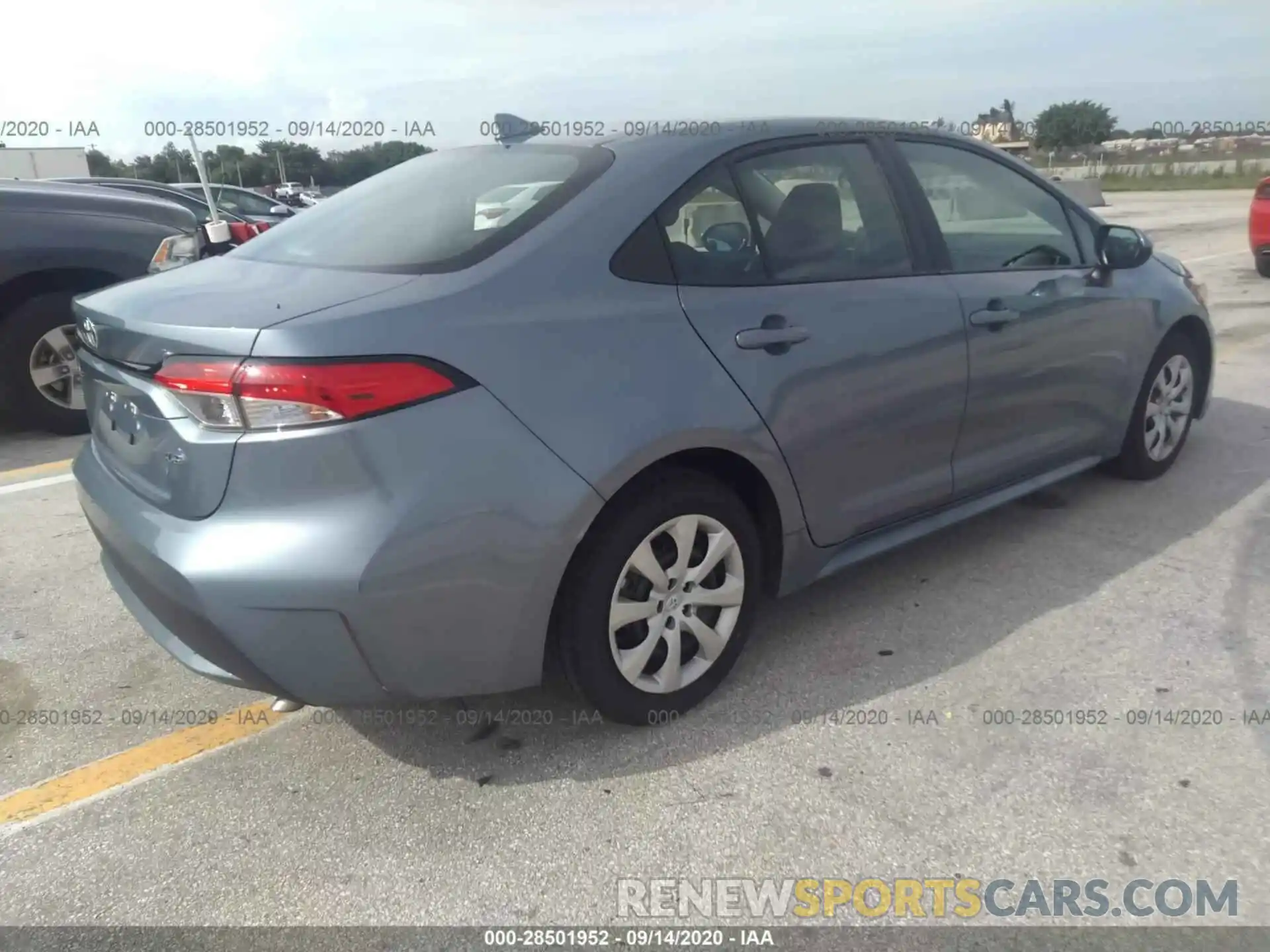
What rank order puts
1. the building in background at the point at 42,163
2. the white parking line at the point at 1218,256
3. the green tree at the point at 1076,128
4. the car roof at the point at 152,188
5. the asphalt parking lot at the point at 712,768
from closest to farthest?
the asphalt parking lot at the point at 712,768, the car roof at the point at 152,188, the white parking line at the point at 1218,256, the building in background at the point at 42,163, the green tree at the point at 1076,128

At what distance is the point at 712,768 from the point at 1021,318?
6.40 ft

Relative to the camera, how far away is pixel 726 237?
2.76 m

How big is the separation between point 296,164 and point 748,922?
11.8 metres

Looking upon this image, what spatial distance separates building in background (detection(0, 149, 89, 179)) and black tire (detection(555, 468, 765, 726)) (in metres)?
25.2

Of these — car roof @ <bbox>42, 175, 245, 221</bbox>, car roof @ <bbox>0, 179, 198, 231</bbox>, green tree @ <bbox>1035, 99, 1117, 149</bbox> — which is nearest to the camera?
car roof @ <bbox>0, 179, 198, 231</bbox>

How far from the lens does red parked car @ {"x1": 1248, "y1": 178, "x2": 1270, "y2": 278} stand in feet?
32.9

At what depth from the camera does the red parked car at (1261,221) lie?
1004 centimetres

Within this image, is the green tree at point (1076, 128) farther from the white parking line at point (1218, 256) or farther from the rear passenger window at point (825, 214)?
the rear passenger window at point (825, 214)

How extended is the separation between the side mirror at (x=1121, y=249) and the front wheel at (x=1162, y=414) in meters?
0.52

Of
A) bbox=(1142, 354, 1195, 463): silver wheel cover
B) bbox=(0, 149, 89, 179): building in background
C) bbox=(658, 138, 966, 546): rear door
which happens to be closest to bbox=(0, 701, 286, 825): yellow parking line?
bbox=(658, 138, 966, 546): rear door

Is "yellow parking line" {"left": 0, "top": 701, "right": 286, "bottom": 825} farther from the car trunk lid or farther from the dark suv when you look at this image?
the dark suv

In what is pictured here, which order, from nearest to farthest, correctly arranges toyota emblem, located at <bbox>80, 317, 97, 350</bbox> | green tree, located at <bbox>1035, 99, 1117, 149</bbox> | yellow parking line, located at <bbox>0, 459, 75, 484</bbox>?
toyota emblem, located at <bbox>80, 317, 97, 350</bbox> → yellow parking line, located at <bbox>0, 459, 75, 484</bbox> → green tree, located at <bbox>1035, 99, 1117, 149</bbox>

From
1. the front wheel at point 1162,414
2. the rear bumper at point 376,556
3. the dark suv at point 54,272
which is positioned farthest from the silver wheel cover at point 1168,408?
the dark suv at point 54,272
